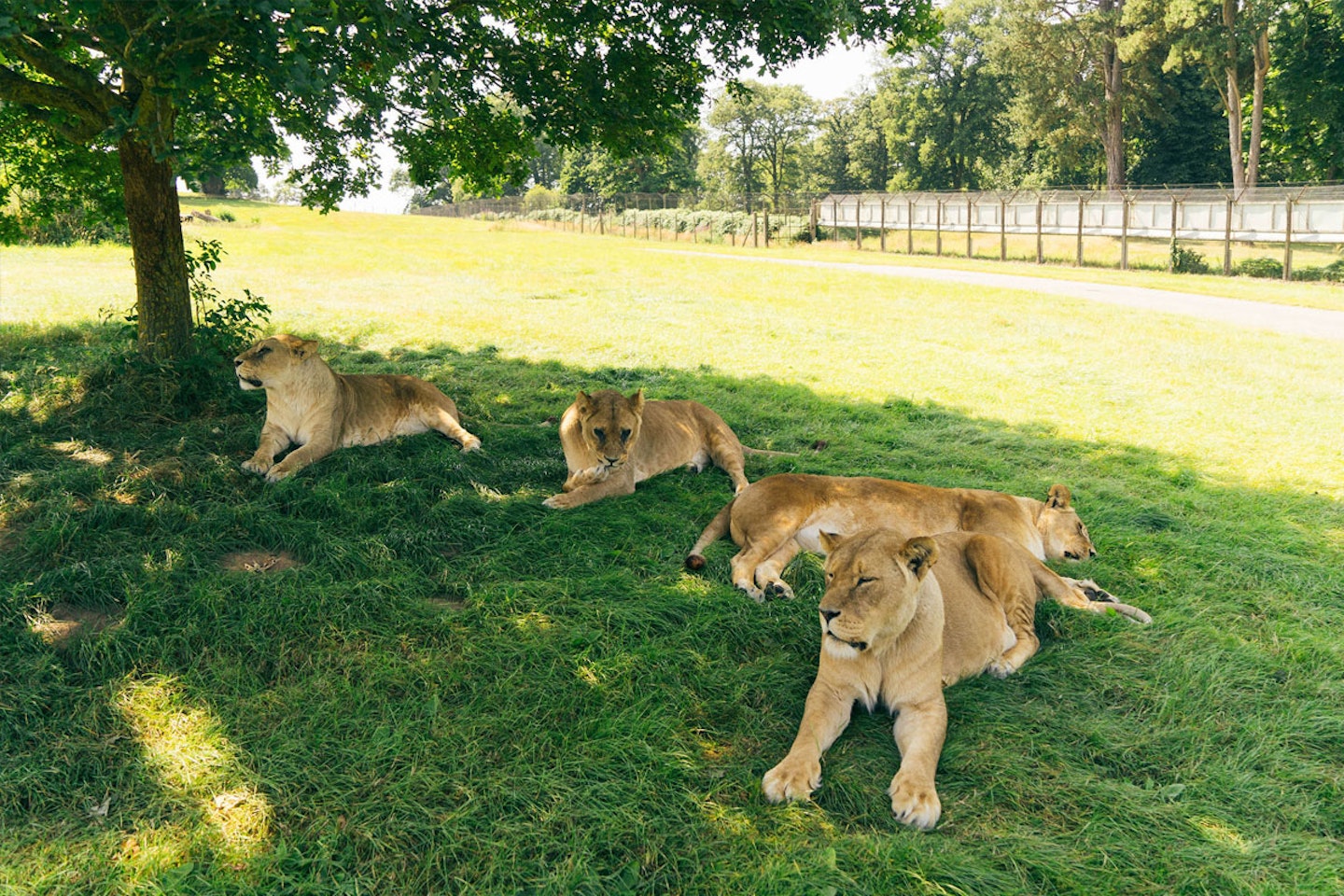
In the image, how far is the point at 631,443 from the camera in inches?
283

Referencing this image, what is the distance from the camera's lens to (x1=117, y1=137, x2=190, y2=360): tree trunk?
8.56 metres

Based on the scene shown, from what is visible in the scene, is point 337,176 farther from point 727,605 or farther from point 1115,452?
point 1115,452

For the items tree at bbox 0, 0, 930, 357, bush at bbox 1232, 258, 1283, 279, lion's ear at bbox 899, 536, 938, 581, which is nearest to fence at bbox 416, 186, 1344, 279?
bush at bbox 1232, 258, 1283, 279

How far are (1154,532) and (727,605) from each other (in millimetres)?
3853

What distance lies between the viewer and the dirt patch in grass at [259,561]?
5.74m

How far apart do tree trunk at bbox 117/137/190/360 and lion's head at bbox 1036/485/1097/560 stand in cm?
784

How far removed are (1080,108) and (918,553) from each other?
57877mm

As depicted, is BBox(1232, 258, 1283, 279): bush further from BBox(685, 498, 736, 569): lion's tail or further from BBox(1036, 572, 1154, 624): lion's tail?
BBox(685, 498, 736, 569): lion's tail

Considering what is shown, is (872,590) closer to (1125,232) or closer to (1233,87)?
(1125,232)

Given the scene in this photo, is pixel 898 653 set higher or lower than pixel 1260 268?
lower

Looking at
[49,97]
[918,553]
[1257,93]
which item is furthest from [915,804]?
[1257,93]

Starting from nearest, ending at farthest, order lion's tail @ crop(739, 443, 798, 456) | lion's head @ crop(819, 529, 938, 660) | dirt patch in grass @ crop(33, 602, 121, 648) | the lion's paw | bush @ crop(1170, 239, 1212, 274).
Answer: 1. lion's head @ crop(819, 529, 938, 660)
2. dirt patch in grass @ crop(33, 602, 121, 648)
3. the lion's paw
4. lion's tail @ crop(739, 443, 798, 456)
5. bush @ crop(1170, 239, 1212, 274)

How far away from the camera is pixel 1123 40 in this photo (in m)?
48.6

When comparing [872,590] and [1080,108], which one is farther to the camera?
[1080,108]
